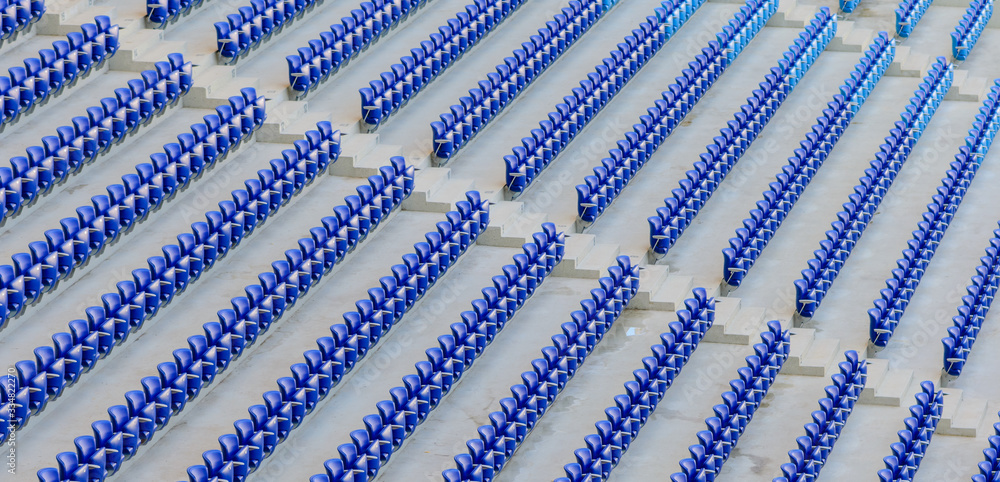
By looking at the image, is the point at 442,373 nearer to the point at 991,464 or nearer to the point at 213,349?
the point at 213,349

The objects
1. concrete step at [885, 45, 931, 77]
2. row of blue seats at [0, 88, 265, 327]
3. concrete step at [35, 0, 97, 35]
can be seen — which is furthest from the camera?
concrete step at [885, 45, 931, 77]

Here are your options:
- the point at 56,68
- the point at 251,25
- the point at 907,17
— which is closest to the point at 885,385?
the point at 251,25

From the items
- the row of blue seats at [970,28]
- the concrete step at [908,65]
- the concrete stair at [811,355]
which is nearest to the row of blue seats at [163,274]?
the concrete stair at [811,355]

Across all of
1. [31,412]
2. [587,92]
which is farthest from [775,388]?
[31,412]

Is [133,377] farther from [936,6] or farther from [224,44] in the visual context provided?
[936,6]

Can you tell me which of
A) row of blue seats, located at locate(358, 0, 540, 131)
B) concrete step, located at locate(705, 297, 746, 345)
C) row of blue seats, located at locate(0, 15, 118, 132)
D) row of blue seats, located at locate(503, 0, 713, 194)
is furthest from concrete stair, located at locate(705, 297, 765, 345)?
row of blue seats, located at locate(0, 15, 118, 132)

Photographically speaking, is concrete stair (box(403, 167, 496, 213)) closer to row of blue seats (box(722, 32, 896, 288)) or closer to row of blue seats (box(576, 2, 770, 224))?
row of blue seats (box(576, 2, 770, 224))
